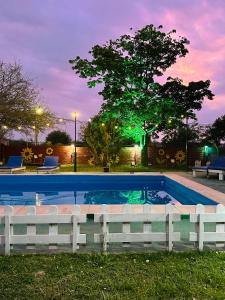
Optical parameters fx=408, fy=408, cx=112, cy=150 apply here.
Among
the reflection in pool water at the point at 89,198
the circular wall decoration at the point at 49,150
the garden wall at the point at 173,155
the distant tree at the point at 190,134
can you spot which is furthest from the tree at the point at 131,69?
the reflection in pool water at the point at 89,198

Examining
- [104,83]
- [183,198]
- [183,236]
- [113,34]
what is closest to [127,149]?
[104,83]

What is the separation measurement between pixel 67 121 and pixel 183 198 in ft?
52.5

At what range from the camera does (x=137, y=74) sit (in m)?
21.6

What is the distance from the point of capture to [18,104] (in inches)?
Result: 839

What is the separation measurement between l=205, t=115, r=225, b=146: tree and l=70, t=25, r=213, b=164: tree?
4312 mm

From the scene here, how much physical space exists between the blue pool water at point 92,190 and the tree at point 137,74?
5.36m

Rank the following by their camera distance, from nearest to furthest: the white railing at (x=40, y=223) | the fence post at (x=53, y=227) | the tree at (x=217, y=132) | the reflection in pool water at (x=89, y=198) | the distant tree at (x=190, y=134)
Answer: the white railing at (x=40, y=223), the fence post at (x=53, y=227), the reflection in pool water at (x=89, y=198), the tree at (x=217, y=132), the distant tree at (x=190, y=134)

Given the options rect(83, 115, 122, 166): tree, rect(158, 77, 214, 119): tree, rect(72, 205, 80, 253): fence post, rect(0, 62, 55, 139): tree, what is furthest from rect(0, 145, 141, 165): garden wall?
rect(72, 205, 80, 253): fence post

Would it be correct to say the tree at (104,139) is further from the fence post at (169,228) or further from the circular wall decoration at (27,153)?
the fence post at (169,228)

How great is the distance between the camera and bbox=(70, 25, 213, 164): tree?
21062 mm

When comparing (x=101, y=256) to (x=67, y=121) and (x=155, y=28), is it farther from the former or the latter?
(x=67, y=121)

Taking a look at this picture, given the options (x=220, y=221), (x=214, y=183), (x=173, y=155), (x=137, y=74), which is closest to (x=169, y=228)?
(x=220, y=221)

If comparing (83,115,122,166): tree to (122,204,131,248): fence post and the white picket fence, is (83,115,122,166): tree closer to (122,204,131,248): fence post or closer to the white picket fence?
(122,204,131,248): fence post

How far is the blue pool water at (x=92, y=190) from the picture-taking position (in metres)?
11.5
